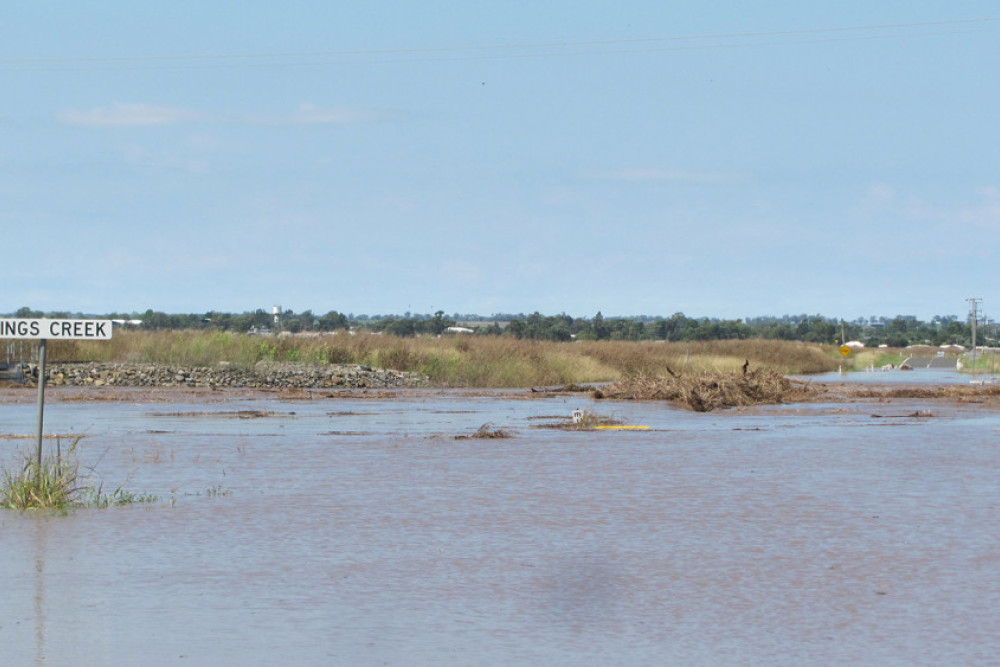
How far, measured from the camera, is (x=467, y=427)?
95.8 ft

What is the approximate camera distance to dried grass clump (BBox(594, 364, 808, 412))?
38406mm

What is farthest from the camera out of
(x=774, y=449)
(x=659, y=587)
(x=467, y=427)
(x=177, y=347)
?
(x=177, y=347)

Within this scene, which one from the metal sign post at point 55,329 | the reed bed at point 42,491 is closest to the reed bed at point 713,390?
the reed bed at point 42,491

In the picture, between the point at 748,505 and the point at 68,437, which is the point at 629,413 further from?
the point at 748,505

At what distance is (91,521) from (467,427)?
51.7 feet

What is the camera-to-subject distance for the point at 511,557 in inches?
476

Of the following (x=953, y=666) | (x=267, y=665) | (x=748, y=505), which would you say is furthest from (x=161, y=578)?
(x=748, y=505)

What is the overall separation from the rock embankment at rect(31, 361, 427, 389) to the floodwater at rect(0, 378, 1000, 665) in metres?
26.7

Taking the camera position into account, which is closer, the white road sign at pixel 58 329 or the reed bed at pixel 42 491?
the white road sign at pixel 58 329

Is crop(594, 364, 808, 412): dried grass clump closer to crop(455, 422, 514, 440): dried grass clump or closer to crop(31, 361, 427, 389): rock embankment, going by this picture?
crop(455, 422, 514, 440): dried grass clump

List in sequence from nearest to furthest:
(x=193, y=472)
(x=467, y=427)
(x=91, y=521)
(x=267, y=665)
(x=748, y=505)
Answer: (x=267, y=665) → (x=91, y=521) → (x=748, y=505) → (x=193, y=472) → (x=467, y=427)

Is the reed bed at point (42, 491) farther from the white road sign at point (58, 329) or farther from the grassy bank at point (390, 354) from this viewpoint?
the grassy bank at point (390, 354)

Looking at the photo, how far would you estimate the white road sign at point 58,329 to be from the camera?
14.1 m

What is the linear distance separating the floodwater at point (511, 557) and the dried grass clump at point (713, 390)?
46.0ft
